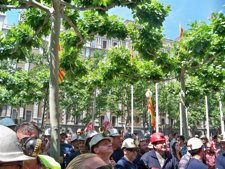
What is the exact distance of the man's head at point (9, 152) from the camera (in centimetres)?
139

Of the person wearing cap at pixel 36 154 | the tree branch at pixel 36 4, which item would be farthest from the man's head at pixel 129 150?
the tree branch at pixel 36 4

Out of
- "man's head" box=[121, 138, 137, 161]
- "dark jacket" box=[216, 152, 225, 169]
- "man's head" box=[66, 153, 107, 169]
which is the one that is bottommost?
"dark jacket" box=[216, 152, 225, 169]

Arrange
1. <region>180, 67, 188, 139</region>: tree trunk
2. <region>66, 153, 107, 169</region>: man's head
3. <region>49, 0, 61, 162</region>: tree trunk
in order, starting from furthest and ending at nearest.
Answer: <region>180, 67, 188, 139</region>: tree trunk → <region>49, 0, 61, 162</region>: tree trunk → <region>66, 153, 107, 169</region>: man's head

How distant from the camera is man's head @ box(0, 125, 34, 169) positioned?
139 centimetres

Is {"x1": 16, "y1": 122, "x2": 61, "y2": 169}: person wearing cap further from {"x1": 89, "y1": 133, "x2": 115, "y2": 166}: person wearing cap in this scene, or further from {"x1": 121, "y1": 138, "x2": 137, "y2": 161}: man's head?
{"x1": 121, "y1": 138, "x2": 137, "y2": 161}: man's head

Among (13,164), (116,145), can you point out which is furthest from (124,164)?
(13,164)

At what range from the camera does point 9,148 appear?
141 centimetres

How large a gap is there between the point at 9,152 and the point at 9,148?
2cm

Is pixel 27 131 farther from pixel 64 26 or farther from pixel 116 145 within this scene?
pixel 64 26

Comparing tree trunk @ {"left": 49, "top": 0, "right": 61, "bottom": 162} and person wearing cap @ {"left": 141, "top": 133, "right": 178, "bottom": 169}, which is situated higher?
tree trunk @ {"left": 49, "top": 0, "right": 61, "bottom": 162}

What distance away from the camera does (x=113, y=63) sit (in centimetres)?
1254

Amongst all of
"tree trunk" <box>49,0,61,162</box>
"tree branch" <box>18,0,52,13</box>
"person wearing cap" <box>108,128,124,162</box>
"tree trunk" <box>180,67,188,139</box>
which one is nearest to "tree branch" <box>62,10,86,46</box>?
"tree branch" <box>18,0,52,13</box>

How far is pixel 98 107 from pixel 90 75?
88.4 feet

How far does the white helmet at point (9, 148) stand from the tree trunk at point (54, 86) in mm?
4284
